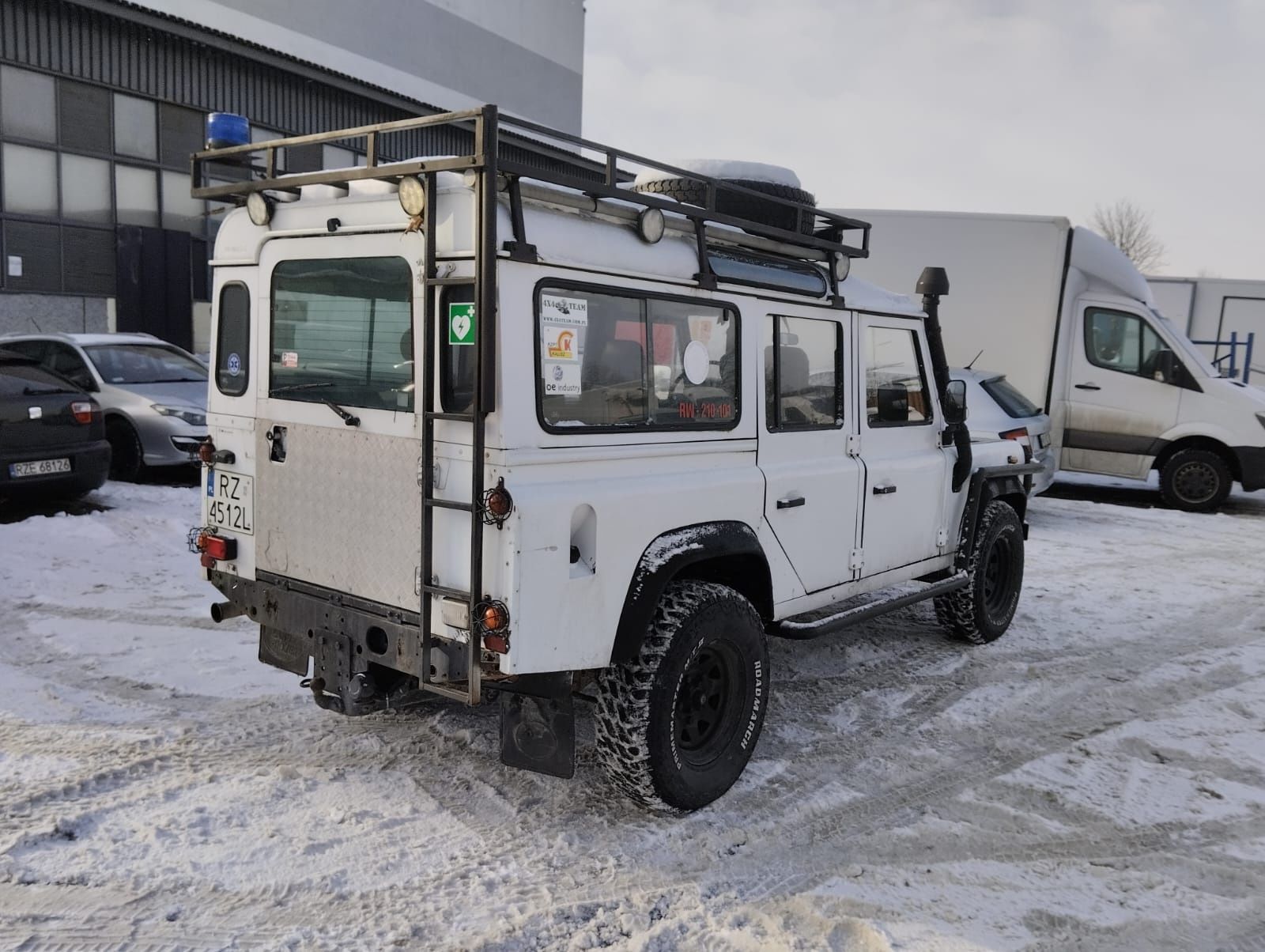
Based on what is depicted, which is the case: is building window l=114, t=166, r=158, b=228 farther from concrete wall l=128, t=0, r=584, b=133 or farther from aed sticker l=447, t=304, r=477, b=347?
aed sticker l=447, t=304, r=477, b=347

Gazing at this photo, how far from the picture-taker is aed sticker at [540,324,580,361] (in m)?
3.49

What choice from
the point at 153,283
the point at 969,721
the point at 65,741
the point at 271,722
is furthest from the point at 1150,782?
the point at 153,283

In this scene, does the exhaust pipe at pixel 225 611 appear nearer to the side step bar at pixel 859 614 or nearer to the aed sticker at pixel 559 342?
the aed sticker at pixel 559 342

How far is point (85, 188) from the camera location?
15977mm

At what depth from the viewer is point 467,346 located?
3.40 m

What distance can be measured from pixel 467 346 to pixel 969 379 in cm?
798

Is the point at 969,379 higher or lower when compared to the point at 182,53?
lower

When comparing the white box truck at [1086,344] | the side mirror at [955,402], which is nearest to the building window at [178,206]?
the white box truck at [1086,344]

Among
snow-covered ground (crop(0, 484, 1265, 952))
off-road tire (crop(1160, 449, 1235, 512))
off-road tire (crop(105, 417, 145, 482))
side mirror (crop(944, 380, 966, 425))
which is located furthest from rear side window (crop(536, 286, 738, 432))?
off-road tire (crop(1160, 449, 1235, 512))

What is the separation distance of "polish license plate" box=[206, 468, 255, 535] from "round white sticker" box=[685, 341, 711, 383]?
1873 mm

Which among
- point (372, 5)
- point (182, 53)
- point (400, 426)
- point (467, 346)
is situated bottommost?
point (400, 426)

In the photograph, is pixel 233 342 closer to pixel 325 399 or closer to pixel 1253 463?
pixel 325 399

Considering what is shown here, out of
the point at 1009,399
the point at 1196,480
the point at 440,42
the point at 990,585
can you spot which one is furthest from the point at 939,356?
the point at 440,42

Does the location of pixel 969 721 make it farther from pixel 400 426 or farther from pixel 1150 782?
pixel 400 426
